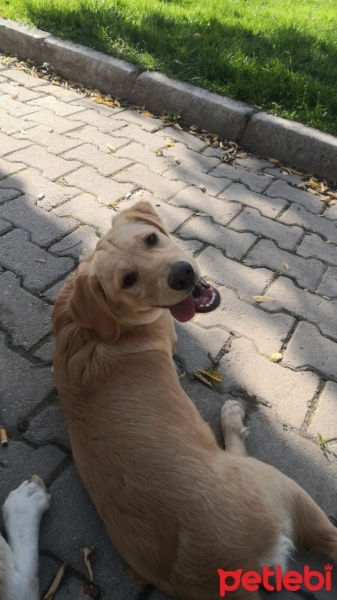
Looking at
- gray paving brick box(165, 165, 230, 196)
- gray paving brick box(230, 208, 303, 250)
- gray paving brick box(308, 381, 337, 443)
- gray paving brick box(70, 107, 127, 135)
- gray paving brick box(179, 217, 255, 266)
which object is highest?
gray paving brick box(70, 107, 127, 135)

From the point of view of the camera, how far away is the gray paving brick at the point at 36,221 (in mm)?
3586

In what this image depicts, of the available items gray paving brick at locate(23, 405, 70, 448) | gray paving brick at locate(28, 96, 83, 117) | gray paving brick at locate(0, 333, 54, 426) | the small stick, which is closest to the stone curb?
gray paving brick at locate(28, 96, 83, 117)

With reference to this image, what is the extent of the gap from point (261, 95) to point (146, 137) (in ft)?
4.25

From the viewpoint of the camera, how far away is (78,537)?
212cm

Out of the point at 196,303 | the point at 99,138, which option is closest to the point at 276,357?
the point at 196,303

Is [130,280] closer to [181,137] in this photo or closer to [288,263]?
[288,263]

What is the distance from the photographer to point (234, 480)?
6.15 ft

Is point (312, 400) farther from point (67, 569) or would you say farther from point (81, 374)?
point (67, 569)

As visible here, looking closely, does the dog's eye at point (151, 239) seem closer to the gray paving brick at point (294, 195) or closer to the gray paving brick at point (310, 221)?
the gray paving brick at point (310, 221)

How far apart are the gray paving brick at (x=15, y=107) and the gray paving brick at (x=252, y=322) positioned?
10.9 feet

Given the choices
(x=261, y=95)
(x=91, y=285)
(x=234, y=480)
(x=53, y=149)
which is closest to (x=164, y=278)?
(x=91, y=285)

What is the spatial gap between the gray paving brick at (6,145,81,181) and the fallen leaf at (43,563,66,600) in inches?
125

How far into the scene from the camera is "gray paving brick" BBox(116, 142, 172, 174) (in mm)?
4418

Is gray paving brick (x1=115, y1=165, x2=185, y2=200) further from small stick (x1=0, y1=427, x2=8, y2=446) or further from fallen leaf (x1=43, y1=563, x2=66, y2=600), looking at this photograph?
fallen leaf (x1=43, y1=563, x2=66, y2=600)
